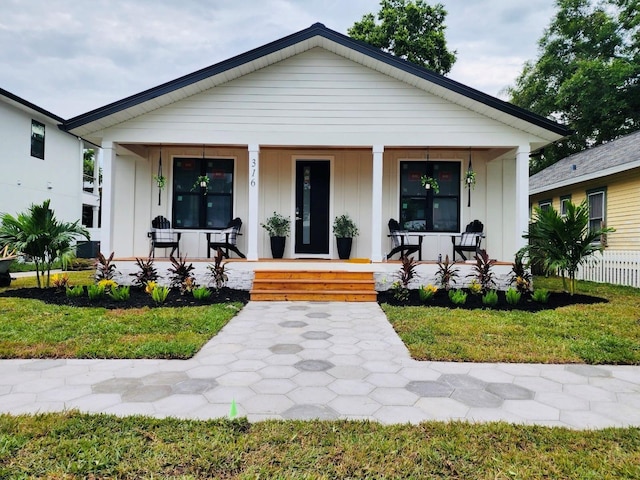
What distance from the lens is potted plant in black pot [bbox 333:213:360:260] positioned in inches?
314

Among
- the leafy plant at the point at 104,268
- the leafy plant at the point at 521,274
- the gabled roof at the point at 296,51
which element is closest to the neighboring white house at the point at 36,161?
the gabled roof at the point at 296,51

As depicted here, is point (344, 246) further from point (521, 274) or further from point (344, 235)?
point (521, 274)

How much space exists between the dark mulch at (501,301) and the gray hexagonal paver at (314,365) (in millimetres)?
A: 2812

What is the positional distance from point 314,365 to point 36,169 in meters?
13.9

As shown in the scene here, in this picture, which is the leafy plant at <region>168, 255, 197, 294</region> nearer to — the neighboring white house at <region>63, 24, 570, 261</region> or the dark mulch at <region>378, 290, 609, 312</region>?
the neighboring white house at <region>63, 24, 570, 261</region>

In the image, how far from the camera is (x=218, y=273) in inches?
247

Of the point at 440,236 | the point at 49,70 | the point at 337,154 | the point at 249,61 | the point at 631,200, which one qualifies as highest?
the point at 49,70

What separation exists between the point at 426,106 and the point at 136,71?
18.1 metres

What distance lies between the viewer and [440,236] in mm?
8117

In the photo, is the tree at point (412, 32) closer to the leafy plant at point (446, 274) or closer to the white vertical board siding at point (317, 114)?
the white vertical board siding at point (317, 114)

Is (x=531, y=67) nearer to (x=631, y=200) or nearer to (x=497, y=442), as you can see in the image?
(x=631, y=200)

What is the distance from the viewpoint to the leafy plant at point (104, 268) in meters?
6.42

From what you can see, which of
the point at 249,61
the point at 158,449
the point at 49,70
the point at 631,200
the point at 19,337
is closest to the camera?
the point at 158,449

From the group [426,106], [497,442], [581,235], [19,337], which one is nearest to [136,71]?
[426,106]
